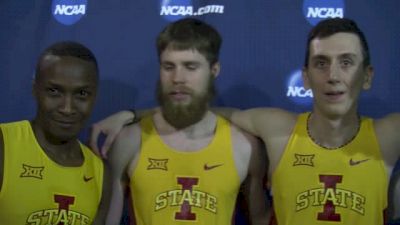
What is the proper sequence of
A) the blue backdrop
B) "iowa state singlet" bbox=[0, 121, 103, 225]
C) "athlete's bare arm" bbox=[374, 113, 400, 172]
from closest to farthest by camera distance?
"iowa state singlet" bbox=[0, 121, 103, 225], "athlete's bare arm" bbox=[374, 113, 400, 172], the blue backdrop

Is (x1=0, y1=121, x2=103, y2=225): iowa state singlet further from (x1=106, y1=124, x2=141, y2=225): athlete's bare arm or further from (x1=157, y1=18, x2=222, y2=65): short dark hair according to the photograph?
(x1=157, y1=18, x2=222, y2=65): short dark hair

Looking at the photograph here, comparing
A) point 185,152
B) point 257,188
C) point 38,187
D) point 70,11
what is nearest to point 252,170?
point 257,188

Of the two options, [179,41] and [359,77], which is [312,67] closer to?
[359,77]

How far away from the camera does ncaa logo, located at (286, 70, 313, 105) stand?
5.80 ft

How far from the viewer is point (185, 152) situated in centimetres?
145

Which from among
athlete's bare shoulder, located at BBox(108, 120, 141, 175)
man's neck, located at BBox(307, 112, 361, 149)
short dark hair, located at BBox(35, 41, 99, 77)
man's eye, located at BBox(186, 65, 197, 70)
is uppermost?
short dark hair, located at BBox(35, 41, 99, 77)

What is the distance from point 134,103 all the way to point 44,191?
581 millimetres

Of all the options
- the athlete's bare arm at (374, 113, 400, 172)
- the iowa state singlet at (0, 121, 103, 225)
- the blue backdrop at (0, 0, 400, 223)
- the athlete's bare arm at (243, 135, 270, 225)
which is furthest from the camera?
the blue backdrop at (0, 0, 400, 223)

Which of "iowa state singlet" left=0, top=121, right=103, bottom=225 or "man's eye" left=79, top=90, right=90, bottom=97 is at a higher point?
"man's eye" left=79, top=90, right=90, bottom=97

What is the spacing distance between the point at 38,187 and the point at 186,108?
1.33ft

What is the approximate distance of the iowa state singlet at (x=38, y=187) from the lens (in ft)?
4.17

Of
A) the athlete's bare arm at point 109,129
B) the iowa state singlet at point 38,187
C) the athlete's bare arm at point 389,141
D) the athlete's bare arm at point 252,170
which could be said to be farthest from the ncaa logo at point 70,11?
the athlete's bare arm at point 389,141

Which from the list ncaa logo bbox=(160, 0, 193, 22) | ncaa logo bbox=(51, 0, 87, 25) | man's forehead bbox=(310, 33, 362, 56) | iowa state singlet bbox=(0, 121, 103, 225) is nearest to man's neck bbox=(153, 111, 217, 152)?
iowa state singlet bbox=(0, 121, 103, 225)

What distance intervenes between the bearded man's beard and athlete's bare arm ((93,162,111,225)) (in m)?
0.22
